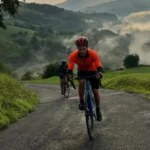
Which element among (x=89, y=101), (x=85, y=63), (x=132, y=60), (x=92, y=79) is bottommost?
(x=132, y=60)

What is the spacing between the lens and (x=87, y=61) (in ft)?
31.9

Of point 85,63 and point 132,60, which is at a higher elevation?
point 85,63

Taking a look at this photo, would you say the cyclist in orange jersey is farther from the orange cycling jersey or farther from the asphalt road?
the asphalt road

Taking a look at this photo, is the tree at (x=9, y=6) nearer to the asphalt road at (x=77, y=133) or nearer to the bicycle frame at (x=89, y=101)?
the asphalt road at (x=77, y=133)

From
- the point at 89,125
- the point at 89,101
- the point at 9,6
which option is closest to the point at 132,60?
the point at 9,6

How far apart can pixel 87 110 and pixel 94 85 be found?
86cm

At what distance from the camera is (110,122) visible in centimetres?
1159

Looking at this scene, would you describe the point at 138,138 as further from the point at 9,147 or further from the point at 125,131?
the point at 9,147

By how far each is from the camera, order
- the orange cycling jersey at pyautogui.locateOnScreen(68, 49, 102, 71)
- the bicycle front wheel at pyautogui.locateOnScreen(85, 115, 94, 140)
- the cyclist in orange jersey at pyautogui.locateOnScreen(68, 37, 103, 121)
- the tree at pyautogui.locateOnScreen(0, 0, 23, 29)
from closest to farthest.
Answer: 1. the bicycle front wheel at pyautogui.locateOnScreen(85, 115, 94, 140)
2. the cyclist in orange jersey at pyautogui.locateOnScreen(68, 37, 103, 121)
3. the orange cycling jersey at pyautogui.locateOnScreen(68, 49, 102, 71)
4. the tree at pyautogui.locateOnScreen(0, 0, 23, 29)

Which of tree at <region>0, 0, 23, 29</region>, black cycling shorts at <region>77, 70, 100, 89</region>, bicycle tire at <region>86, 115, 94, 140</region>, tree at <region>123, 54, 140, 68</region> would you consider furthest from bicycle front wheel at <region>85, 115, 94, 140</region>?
tree at <region>123, 54, 140, 68</region>

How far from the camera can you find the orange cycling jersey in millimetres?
9609

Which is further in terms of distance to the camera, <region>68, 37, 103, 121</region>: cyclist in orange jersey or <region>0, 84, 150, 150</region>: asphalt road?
<region>68, 37, 103, 121</region>: cyclist in orange jersey

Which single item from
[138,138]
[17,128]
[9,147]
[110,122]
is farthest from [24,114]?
[138,138]

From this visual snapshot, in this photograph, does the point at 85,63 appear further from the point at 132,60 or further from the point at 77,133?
the point at 132,60
